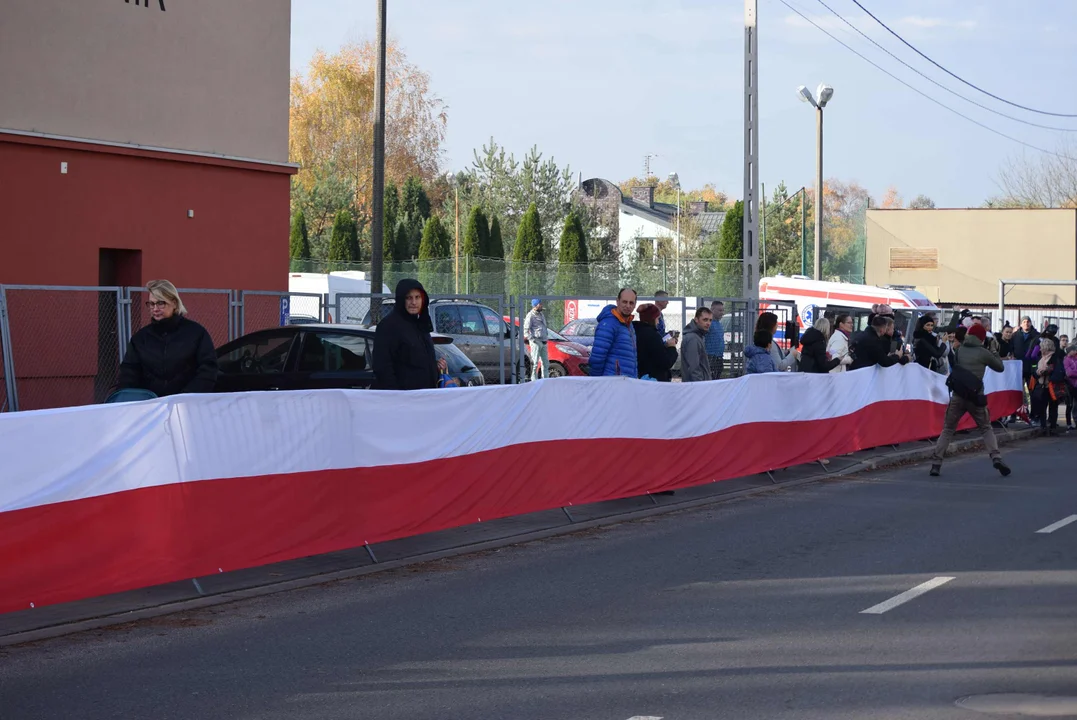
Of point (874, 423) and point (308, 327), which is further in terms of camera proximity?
point (874, 423)

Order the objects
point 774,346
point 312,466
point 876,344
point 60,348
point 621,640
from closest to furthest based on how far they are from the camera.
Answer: point 621,640 < point 312,466 < point 60,348 < point 774,346 < point 876,344

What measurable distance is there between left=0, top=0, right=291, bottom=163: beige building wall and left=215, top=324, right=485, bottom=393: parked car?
5041 millimetres

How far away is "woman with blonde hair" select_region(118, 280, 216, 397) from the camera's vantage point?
892 centimetres

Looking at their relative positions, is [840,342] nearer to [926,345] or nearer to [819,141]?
[926,345]

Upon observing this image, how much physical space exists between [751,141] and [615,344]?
24.1 feet

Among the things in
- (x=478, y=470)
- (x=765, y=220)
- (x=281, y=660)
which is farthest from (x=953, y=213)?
(x=281, y=660)

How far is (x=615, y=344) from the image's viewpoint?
42.3ft

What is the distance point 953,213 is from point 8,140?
4539 centimetres

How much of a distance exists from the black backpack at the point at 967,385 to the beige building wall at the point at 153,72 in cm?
1075

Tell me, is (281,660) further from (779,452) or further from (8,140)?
(8,140)

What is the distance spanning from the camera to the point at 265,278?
65.5ft

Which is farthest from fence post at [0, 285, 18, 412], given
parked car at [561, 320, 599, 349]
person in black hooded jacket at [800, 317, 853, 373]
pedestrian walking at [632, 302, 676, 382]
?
parked car at [561, 320, 599, 349]

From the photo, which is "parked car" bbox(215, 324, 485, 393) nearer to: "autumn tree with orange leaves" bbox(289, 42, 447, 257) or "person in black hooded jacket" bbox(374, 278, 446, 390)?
"person in black hooded jacket" bbox(374, 278, 446, 390)

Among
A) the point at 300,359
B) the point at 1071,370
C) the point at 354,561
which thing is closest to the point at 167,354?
the point at 354,561
